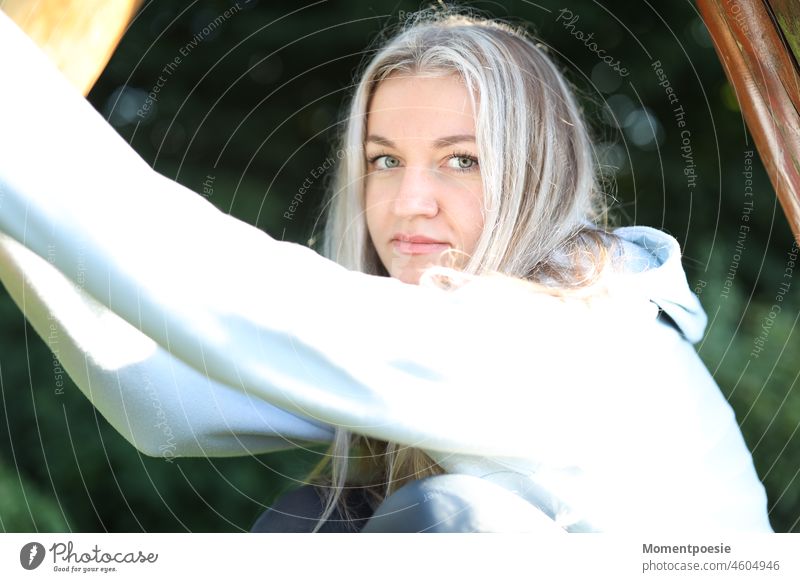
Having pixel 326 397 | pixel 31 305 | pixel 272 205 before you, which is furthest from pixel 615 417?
pixel 272 205

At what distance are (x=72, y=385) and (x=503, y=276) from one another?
67cm

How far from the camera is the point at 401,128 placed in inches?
32.5

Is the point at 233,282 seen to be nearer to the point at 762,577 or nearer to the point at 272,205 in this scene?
the point at 762,577

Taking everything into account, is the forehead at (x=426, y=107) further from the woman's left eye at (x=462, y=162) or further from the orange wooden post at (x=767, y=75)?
the orange wooden post at (x=767, y=75)

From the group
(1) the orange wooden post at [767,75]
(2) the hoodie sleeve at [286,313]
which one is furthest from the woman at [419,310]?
(1) the orange wooden post at [767,75]

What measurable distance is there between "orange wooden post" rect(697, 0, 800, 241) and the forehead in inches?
8.0

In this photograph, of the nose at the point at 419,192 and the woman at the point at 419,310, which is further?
the nose at the point at 419,192

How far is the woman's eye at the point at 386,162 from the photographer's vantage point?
85cm

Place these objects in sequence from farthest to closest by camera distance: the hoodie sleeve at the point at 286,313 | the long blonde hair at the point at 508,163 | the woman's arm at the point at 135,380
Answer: the long blonde hair at the point at 508,163, the woman's arm at the point at 135,380, the hoodie sleeve at the point at 286,313

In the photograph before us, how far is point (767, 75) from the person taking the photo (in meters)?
0.76

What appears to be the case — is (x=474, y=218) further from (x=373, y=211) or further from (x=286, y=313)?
(x=286, y=313)

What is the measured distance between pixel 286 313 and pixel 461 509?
23 cm

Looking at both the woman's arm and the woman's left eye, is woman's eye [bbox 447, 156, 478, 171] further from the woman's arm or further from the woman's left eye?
the woman's arm

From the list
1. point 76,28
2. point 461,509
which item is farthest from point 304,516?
point 76,28
